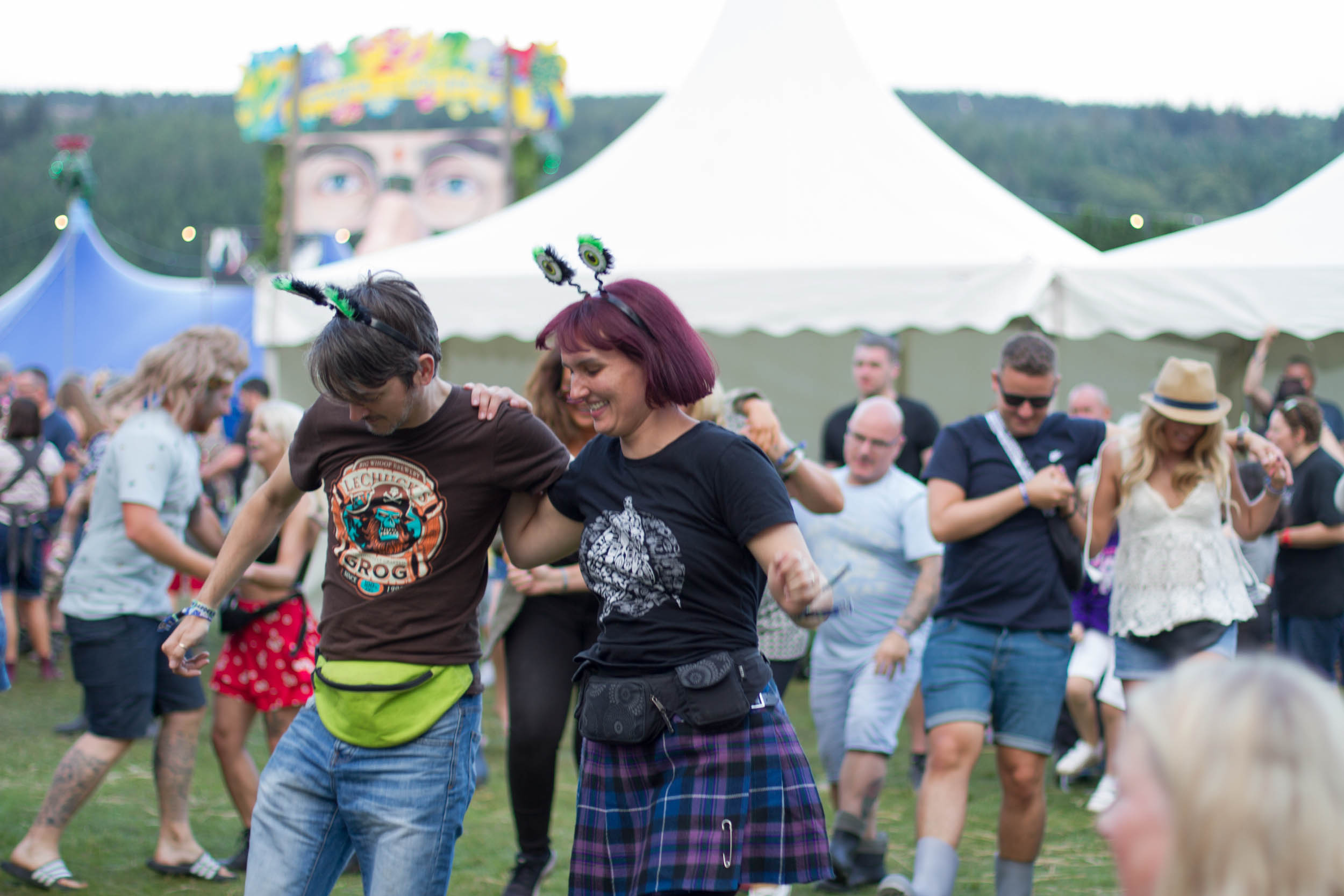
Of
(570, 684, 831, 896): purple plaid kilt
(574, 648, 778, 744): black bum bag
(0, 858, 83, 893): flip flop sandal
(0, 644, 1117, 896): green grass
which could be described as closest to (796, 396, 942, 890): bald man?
(0, 644, 1117, 896): green grass

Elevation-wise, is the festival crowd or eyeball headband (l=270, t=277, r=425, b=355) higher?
eyeball headband (l=270, t=277, r=425, b=355)

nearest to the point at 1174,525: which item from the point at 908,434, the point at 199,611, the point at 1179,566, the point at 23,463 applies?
the point at 1179,566

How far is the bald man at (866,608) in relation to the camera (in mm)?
4723

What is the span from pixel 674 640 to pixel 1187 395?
2.47m

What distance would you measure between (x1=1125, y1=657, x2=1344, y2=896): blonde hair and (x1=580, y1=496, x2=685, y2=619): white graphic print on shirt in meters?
1.47

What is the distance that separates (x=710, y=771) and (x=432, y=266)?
22.3 ft

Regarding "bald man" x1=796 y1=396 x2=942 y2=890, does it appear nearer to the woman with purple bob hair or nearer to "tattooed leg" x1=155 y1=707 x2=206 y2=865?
the woman with purple bob hair

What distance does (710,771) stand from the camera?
2.54m

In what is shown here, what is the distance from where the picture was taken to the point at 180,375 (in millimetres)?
4336

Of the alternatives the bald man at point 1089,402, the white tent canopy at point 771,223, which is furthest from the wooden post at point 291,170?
the bald man at point 1089,402

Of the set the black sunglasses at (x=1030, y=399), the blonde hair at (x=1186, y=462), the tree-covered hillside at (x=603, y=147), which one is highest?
the tree-covered hillside at (x=603, y=147)

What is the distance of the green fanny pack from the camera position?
261 cm

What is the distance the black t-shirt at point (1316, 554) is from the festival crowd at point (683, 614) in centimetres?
2

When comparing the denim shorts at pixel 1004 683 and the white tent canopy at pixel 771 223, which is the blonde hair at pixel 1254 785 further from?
the white tent canopy at pixel 771 223
